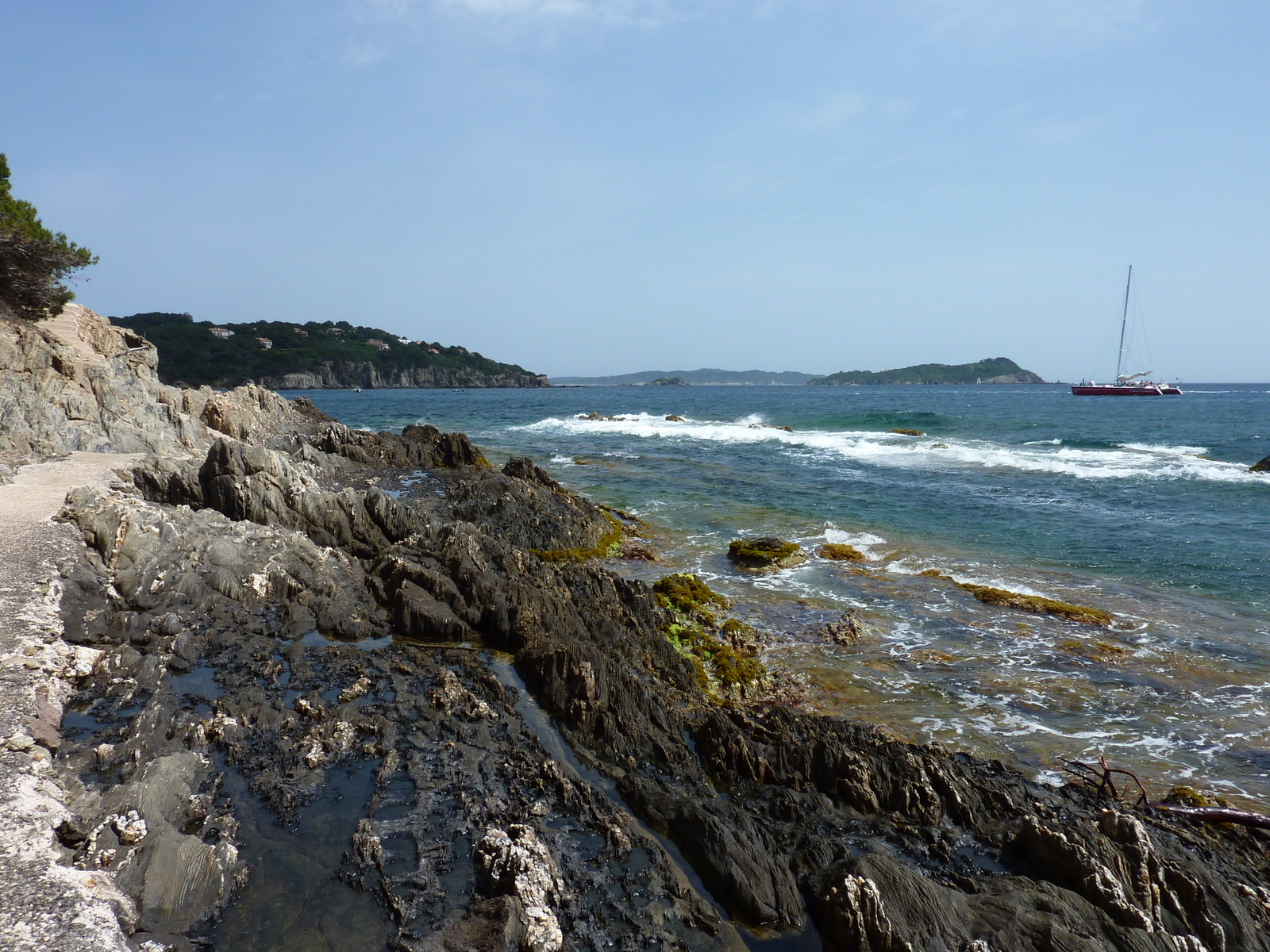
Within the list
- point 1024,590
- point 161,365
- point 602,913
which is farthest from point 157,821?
point 161,365

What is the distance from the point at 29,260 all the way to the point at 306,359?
4576 inches

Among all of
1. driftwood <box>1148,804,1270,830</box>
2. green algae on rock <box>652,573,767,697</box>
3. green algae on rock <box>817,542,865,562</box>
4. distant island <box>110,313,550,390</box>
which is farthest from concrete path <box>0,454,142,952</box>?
distant island <box>110,313,550,390</box>

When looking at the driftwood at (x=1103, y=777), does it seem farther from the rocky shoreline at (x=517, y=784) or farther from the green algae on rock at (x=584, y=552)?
the green algae on rock at (x=584, y=552)

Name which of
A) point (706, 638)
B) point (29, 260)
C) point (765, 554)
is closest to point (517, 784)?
point (706, 638)

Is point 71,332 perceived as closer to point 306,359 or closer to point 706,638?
point 706,638

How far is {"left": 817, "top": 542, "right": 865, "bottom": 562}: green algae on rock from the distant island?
300ft

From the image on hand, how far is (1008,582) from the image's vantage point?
1454 cm

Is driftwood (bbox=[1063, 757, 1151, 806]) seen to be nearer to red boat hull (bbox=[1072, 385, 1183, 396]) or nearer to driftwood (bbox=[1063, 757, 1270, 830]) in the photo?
driftwood (bbox=[1063, 757, 1270, 830])

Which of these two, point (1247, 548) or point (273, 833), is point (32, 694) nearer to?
point (273, 833)

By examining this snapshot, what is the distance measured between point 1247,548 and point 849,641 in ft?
44.2

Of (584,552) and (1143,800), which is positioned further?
(584,552)

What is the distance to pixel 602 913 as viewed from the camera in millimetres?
4898

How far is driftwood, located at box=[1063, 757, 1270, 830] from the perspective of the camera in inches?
252

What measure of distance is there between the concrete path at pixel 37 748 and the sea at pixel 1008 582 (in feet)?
24.7
